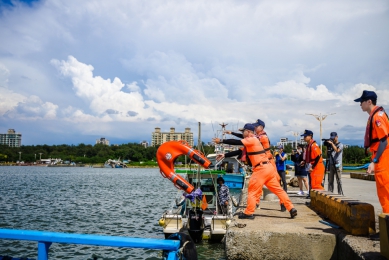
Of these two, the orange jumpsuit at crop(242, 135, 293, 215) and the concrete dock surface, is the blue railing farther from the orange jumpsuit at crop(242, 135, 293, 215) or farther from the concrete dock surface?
the orange jumpsuit at crop(242, 135, 293, 215)

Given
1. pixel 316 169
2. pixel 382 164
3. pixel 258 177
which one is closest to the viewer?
pixel 382 164

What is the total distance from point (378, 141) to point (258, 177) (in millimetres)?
2304

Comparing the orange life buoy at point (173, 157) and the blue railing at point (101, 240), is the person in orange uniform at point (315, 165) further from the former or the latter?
the blue railing at point (101, 240)

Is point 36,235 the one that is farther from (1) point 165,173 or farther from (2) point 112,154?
(2) point 112,154

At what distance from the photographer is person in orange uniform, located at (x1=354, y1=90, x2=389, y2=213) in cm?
481

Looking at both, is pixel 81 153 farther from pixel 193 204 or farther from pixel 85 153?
pixel 193 204

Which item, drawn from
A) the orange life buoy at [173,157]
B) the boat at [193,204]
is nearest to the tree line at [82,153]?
→ the boat at [193,204]

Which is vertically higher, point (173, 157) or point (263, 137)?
point (263, 137)

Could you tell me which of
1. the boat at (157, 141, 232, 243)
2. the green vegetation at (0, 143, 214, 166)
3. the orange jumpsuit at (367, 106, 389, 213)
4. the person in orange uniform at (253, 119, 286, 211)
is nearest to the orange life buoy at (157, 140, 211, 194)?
the boat at (157, 141, 232, 243)

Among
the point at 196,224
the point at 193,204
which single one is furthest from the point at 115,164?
the point at 196,224

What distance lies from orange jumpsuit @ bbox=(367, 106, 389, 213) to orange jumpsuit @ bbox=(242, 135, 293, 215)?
6.95ft

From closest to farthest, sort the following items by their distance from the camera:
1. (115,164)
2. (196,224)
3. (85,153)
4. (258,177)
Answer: (258,177)
(196,224)
(115,164)
(85,153)

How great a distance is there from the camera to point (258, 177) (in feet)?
21.9

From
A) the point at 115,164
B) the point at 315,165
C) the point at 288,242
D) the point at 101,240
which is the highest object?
the point at 315,165
